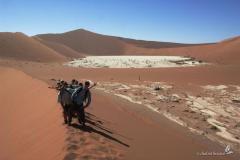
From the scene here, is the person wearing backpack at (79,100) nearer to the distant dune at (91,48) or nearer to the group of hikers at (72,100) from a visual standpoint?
the group of hikers at (72,100)

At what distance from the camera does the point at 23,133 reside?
441 inches

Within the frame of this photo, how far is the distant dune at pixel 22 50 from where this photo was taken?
56.3m

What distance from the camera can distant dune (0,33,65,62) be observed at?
2216 inches

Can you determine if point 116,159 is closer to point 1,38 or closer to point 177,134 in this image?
point 177,134

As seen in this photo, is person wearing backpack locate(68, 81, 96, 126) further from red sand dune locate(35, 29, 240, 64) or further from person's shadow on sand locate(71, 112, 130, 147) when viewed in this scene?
red sand dune locate(35, 29, 240, 64)

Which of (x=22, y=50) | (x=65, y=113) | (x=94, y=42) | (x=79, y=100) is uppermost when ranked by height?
(x=94, y=42)

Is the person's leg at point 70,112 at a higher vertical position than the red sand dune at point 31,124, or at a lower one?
higher

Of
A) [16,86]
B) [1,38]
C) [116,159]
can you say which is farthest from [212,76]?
[1,38]

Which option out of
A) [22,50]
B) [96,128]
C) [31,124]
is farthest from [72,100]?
[22,50]

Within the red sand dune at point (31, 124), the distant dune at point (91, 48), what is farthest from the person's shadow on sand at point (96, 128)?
the distant dune at point (91, 48)

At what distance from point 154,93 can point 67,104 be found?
36.2ft

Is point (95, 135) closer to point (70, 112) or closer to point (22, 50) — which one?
point (70, 112)

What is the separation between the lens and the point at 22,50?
59.5 m

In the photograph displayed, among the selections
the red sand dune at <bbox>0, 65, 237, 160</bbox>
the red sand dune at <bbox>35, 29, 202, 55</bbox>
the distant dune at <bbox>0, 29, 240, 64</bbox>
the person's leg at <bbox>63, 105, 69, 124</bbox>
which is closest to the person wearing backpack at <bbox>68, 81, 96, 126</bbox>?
the person's leg at <bbox>63, 105, 69, 124</bbox>
